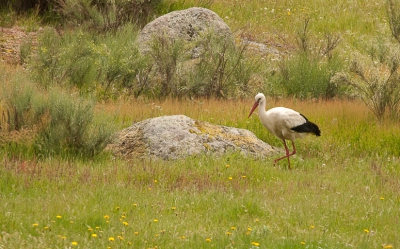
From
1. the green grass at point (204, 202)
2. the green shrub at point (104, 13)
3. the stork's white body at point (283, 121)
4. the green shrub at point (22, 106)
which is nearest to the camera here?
the green grass at point (204, 202)

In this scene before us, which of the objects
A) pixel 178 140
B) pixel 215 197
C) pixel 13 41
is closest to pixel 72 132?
pixel 178 140

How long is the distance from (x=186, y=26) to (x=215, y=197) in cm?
1178

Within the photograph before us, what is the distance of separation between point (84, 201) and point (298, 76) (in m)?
9.96

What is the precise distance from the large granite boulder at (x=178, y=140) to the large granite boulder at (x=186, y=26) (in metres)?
7.95

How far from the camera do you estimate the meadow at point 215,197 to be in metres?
7.09

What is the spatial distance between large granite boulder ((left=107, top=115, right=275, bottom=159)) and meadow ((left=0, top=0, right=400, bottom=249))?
1.18ft

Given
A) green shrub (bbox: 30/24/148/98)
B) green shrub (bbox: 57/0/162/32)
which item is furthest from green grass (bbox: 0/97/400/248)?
green shrub (bbox: 57/0/162/32)

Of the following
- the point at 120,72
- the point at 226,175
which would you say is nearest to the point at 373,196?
the point at 226,175

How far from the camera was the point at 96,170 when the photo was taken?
31.0 feet

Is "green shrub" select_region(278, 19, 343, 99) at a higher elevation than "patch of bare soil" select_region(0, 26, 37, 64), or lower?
higher

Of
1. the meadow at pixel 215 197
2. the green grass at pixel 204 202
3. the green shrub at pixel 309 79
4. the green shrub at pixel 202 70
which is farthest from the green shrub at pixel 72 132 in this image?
the green shrub at pixel 309 79

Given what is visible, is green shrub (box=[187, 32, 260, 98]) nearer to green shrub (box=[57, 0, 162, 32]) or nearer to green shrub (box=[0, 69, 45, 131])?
green shrub (box=[57, 0, 162, 32])

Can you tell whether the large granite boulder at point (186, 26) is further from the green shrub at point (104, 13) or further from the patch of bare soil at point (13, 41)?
the patch of bare soil at point (13, 41)

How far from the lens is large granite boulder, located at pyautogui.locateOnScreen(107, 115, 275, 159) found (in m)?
10.8
